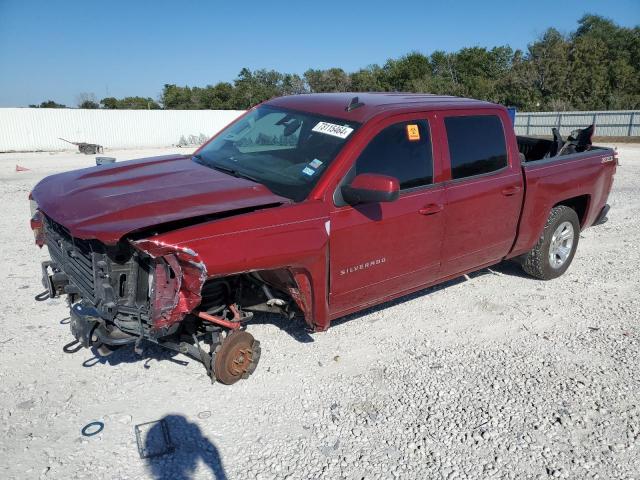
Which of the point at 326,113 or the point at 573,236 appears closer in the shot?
the point at 326,113

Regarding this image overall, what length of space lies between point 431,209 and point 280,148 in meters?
1.31

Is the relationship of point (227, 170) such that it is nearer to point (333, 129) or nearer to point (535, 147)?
point (333, 129)

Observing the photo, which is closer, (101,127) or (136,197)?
(136,197)

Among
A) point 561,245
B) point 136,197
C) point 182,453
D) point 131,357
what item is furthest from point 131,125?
point 182,453

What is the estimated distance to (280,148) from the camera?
416 cm

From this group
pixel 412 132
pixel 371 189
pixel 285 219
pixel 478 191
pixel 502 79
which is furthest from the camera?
pixel 502 79

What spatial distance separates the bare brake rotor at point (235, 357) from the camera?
3.41 m

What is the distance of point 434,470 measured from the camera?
111 inches

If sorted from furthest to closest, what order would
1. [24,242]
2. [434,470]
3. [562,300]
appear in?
1. [24,242]
2. [562,300]
3. [434,470]

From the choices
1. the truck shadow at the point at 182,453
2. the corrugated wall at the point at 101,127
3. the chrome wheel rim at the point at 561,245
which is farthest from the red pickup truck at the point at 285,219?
the corrugated wall at the point at 101,127

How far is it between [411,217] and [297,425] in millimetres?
1751

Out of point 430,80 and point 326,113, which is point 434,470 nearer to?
point 326,113

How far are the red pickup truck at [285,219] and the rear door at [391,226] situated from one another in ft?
0.04

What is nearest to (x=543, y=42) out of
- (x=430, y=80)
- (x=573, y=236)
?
(x=430, y=80)
